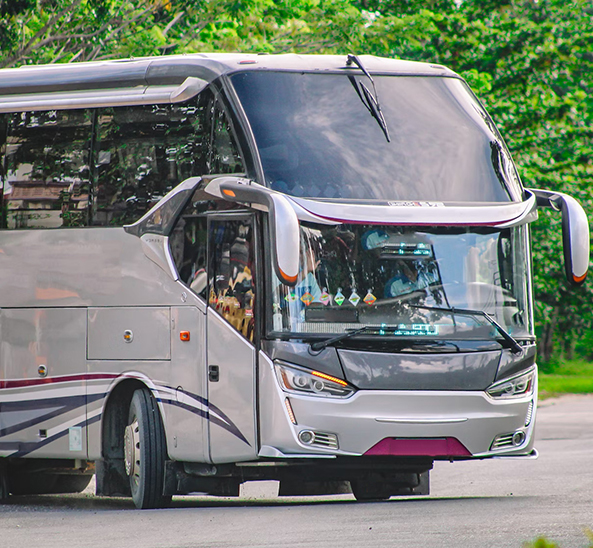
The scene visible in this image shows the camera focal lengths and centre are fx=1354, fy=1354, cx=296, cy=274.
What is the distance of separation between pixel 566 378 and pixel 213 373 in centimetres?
3100

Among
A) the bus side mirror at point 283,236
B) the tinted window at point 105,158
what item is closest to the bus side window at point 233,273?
the tinted window at point 105,158

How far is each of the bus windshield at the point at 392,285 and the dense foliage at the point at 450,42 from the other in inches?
326

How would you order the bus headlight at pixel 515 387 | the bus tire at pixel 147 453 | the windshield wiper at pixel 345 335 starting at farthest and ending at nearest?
the bus tire at pixel 147 453 → the bus headlight at pixel 515 387 → the windshield wiper at pixel 345 335

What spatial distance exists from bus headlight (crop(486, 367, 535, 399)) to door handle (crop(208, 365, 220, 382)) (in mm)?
2149

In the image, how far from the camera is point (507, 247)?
435 inches

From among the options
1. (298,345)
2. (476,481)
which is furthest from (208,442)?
(476,481)

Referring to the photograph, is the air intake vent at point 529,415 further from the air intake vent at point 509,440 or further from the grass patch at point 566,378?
the grass patch at point 566,378

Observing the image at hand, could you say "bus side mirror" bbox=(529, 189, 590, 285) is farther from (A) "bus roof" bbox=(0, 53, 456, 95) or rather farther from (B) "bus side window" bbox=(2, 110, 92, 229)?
(B) "bus side window" bbox=(2, 110, 92, 229)

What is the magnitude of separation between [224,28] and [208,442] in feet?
42.1

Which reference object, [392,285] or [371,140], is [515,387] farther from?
[371,140]

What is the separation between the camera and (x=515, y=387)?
10.9 meters

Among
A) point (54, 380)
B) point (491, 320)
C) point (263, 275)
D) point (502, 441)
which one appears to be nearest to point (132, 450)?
point (54, 380)

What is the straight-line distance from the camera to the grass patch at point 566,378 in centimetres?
3528

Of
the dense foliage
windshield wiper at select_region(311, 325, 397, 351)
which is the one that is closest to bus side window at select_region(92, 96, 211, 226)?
windshield wiper at select_region(311, 325, 397, 351)
